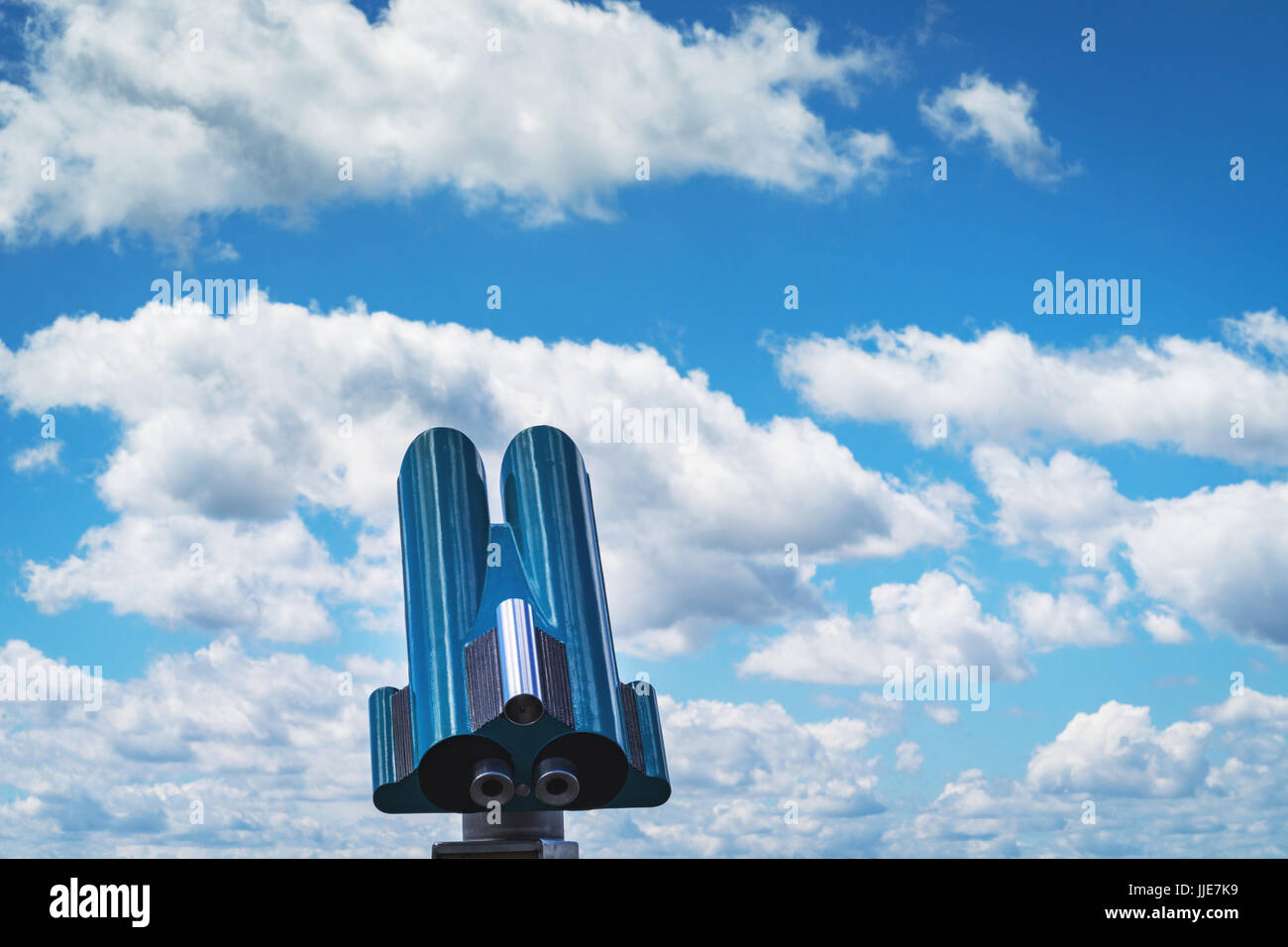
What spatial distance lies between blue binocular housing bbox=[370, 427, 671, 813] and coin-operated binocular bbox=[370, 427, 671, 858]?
26 mm

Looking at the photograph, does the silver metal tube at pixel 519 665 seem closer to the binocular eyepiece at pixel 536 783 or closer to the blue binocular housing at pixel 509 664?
the blue binocular housing at pixel 509 664

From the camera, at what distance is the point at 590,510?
2309 centimetres

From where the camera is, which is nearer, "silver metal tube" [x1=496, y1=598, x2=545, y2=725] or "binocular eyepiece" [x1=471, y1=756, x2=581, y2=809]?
"silver metal tube" [x1=496, y1=598, x2=545, y2=725]

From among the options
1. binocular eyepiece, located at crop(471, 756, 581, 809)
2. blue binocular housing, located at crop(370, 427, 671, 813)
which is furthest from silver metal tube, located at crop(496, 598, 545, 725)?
binocular eyepiece, located at crop(471, 756, 581, 809)

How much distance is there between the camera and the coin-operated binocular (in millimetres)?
18922

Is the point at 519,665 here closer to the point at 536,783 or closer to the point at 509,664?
the point at 509,664

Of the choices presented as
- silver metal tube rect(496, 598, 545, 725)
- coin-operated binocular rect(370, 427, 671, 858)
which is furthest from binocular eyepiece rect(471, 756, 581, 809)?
silver metal tube rect(496, 598, 545, 725)

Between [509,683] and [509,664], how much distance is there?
350 millimetres

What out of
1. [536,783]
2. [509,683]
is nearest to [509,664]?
[509,683]

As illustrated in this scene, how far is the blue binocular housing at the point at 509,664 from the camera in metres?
18.9

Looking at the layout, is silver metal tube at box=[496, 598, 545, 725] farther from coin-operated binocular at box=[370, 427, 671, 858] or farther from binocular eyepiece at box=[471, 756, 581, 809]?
binocular eyepiece at box=[471, 756, 581, 809]

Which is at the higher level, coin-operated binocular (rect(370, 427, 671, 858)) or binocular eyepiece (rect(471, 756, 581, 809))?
coin-operated binocular (rect(370, 427, 671, 858))
